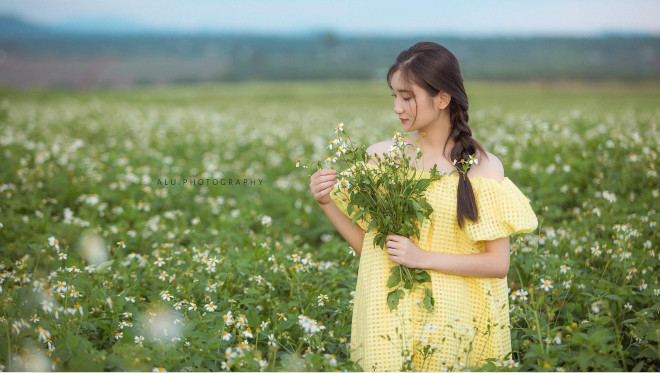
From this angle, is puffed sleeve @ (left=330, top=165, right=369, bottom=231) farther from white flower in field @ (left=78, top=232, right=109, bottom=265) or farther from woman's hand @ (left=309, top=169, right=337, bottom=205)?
white flower in field @ (left=78, top=232, right=109, bottom=265)

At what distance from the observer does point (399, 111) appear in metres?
2.72

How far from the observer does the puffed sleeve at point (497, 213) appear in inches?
103

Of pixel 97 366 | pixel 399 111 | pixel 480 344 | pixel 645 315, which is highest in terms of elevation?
pixel 399 111

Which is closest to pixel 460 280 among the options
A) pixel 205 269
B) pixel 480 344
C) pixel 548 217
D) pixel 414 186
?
pixel 480 344

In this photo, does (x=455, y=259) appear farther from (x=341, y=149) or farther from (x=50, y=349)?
(x=50, y=349)

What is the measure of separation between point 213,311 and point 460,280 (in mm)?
1436

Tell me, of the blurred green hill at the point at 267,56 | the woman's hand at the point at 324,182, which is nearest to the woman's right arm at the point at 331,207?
the woman's hand at the point at 324,182

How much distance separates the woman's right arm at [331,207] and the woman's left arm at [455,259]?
0.85 ft

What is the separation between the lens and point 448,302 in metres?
2.66

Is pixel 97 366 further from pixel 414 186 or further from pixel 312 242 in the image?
pixel 312 242

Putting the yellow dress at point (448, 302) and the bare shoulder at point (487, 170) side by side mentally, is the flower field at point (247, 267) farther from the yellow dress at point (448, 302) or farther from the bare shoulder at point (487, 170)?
the bare shoulder at point (487, 170)

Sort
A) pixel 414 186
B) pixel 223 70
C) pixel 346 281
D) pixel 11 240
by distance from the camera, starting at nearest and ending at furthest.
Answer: pixel 414 186 → pixel 346 281 → pixel 11 240 → pixel 223 70

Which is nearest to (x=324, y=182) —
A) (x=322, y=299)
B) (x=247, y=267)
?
(x=322, y=299)

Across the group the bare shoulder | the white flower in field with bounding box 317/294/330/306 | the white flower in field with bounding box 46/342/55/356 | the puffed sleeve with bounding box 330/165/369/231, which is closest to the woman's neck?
the bare shoulder
